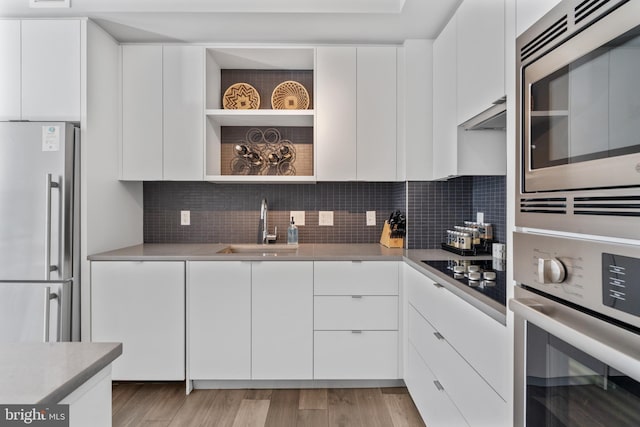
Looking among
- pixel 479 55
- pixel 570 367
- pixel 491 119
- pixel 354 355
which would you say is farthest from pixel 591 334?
pixel 354 355

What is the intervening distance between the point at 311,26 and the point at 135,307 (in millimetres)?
2040

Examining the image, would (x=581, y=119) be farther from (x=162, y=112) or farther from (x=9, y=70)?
(x=9, y=70)

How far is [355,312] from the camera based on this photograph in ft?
8.02

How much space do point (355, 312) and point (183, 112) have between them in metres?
1.76

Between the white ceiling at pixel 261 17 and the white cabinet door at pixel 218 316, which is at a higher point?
the white ceiling at pixel 261 17

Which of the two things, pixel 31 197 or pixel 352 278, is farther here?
pixel 352 278

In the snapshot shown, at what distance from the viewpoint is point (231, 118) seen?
9.21 ft

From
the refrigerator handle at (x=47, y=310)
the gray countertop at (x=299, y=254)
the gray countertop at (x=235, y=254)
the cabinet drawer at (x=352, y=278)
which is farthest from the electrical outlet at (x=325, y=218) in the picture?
the refrigerator handle at (x=47, y=310)

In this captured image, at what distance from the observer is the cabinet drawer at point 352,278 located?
2.43 meters

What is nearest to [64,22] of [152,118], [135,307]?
[152,118]

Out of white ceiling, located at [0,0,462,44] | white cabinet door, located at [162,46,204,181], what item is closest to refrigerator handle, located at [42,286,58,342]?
white cabinet door, located at [162,46,204,181]

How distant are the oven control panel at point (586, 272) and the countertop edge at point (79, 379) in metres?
0.90

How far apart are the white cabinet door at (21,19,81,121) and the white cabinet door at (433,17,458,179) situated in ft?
7.24

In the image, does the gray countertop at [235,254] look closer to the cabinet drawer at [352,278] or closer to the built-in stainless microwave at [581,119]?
the cabinet drawer at [352,278]
